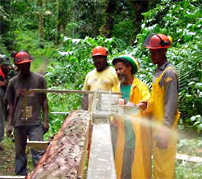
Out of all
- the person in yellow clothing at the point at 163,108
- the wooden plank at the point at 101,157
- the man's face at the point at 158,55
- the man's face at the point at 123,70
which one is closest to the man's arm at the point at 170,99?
the person in yellow clothing at the point at 163,108

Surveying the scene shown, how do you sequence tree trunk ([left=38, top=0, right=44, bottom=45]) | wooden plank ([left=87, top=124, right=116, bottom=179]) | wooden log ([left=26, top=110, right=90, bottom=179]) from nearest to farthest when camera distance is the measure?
wooden plank ([left=87, top=124, right=116, bottom=179]), wooden log ([left=26, top=110, right=90, bottom=179]), tree trunk ([left=38, top=0, right=44, bottom=45])

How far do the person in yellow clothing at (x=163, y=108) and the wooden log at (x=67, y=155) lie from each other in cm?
79

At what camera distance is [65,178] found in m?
2.04

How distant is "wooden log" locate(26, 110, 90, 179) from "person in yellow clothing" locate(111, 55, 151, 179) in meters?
0.60

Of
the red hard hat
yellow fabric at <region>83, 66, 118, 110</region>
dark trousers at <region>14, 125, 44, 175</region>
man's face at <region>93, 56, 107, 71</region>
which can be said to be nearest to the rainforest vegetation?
yellow fabric at <region>83, 66, 118, 110</region>

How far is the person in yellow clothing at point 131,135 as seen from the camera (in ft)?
13.2

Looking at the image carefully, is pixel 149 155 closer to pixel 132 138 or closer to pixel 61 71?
pixel 132 138

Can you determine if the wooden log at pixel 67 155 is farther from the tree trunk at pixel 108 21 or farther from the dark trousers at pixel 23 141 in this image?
the tree trunk at pixel 108 21

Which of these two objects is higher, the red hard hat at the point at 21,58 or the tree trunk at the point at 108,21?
the tree trunk at the point at 108,21

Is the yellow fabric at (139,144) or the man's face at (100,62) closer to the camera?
the yellow fabric at (139,144)

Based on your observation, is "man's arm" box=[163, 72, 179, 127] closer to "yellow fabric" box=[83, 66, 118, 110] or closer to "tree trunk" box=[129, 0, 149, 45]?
"yellow fabric" box=[83, 66, 118, 110]

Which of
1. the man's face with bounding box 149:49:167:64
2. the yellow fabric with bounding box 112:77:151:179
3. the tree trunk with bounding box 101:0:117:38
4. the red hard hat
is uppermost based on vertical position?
the tree trunk with bounding box 101:0:117:38

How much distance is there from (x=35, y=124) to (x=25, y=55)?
105 centimetres

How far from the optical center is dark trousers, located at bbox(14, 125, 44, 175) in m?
5.11
